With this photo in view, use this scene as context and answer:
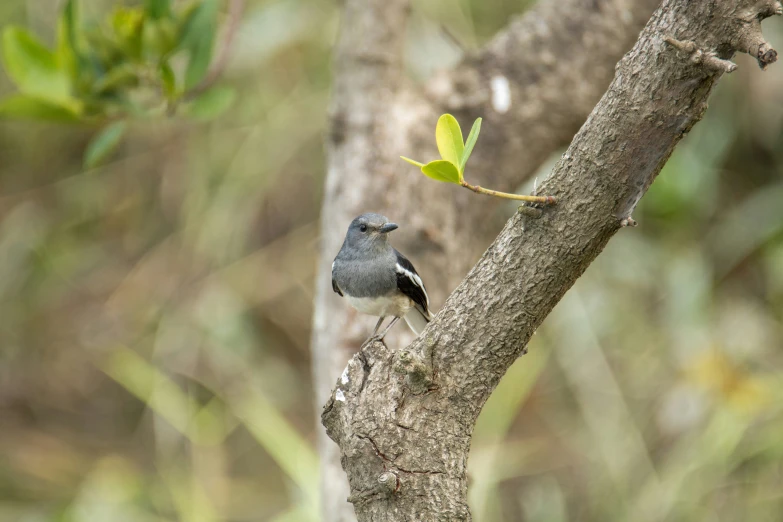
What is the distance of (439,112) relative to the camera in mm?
3465

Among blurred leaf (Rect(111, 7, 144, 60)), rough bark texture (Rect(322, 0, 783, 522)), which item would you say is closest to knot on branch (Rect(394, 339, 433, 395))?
rough bark texture (Rect(322, 0, 783, 522))

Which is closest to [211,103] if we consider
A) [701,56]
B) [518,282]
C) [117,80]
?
[117,80]

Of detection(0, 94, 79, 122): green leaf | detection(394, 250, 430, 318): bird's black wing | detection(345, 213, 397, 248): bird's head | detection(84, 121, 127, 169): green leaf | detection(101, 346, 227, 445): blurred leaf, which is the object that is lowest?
detection(394, 250, 430, 318): bird's black wing

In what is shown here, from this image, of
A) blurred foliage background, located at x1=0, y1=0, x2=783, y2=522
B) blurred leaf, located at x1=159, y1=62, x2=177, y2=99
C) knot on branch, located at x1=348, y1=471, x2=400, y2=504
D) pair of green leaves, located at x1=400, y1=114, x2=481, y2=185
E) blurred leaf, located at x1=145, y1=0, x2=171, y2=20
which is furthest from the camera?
blurred foliage background, located at x1=0, y1=0, x2=783, y2=522

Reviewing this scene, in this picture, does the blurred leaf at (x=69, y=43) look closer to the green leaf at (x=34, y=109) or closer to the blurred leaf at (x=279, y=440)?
the green leaf at (x=34, y=109)

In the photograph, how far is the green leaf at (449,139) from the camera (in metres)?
1.57

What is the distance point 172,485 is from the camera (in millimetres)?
4965

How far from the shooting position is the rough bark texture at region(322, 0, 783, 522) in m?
1.46

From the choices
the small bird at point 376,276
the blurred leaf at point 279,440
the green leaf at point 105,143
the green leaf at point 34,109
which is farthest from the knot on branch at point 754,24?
the blurred leaf at point 279,440

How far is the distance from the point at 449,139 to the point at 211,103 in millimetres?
1685

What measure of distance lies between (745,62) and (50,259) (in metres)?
5.53

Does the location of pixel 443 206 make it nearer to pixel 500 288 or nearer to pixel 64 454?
pixel 500 288

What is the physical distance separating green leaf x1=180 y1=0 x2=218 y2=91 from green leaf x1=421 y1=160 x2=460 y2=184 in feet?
5.70

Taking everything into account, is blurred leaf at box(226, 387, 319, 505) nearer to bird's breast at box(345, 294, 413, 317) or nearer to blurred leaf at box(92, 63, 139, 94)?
bird's breast at box(345, 294, 413, 317)
